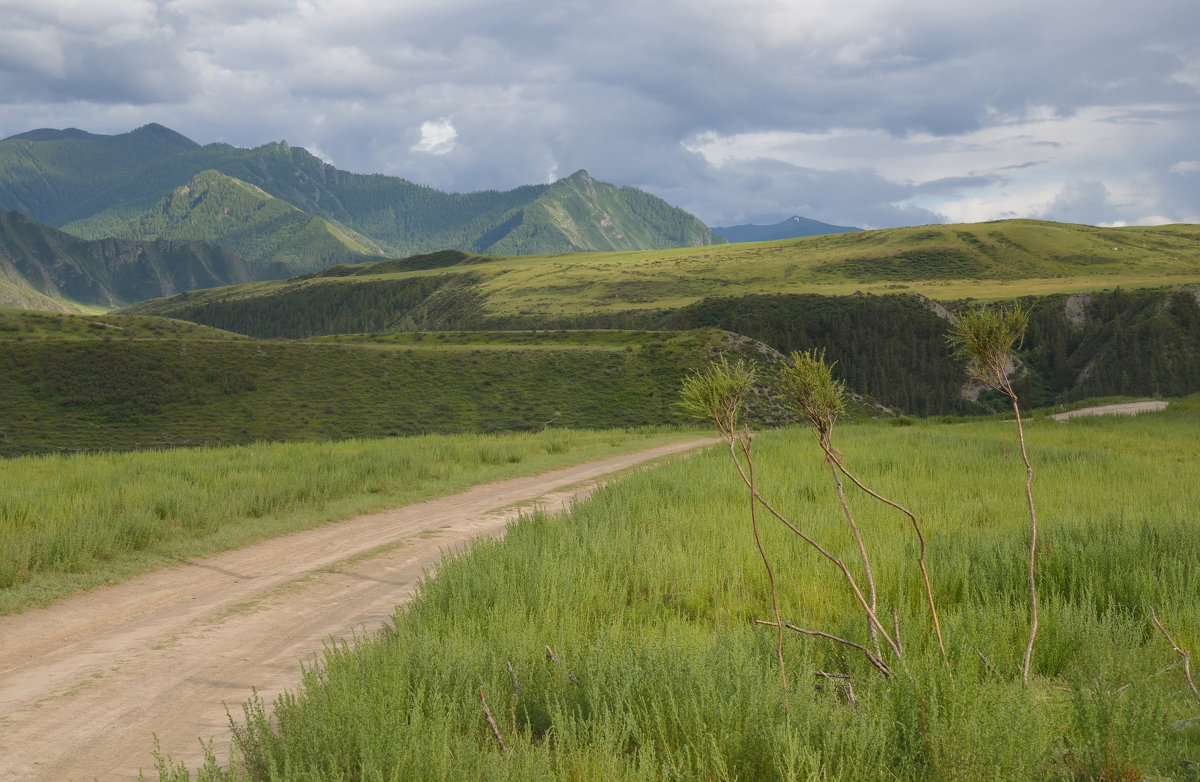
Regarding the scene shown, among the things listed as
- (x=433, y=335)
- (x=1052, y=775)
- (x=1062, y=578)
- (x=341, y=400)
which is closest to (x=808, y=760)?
(x=1052, y=775)

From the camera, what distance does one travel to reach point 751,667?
157 inches

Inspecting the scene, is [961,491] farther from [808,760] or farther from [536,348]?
[536,348]

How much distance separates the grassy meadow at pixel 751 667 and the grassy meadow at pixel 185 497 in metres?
4.90

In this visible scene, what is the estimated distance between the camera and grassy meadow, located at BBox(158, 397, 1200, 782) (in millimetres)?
3275

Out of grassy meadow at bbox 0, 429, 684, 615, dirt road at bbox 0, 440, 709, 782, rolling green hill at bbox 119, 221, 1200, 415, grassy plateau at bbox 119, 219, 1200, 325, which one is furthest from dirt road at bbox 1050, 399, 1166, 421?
grassy plateau at bbox 119, 219, 1200, 325

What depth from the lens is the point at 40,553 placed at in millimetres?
8969

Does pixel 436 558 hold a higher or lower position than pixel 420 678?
lower

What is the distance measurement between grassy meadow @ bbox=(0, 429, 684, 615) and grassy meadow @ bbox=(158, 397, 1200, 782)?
16.1 ft

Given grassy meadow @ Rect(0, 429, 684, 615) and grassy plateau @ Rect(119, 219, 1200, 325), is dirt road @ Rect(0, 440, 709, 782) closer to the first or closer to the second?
grassy meadow @ Rect(0, 429, 684, 615)

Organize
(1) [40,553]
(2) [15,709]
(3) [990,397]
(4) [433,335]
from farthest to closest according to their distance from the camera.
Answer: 1. (3) [990,397]
2. (4) [433,335]
3. (1) [40,553]
4. (2) [15,709]

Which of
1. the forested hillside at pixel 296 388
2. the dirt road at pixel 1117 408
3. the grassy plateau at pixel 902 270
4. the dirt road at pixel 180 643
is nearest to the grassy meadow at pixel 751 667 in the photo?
the dirt road at pixel 180 643

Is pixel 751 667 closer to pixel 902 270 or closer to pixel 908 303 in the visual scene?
pixel 908 303

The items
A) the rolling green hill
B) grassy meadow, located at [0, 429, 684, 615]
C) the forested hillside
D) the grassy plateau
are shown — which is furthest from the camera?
the grassy plateau

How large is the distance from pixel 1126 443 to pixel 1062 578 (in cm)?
1608
